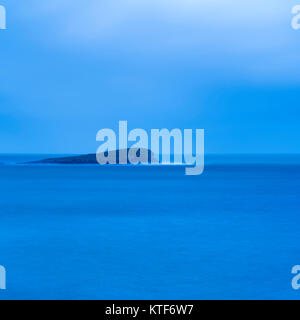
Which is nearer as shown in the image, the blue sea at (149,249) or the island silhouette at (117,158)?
the blue sea at (149,249)

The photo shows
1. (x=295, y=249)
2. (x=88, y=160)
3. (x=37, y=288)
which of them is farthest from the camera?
(x=88, y=160)

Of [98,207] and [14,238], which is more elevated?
[98,207]

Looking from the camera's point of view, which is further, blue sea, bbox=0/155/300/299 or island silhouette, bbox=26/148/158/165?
island silhouette, bbox=26/148/158/165

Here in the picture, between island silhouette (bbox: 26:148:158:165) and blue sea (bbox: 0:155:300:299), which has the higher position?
island silhouette (bbox: 26:148:158:165)

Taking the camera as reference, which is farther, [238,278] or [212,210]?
[212,210]

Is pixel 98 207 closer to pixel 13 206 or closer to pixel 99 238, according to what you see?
pixel 13 206

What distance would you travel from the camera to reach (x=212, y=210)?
1357 cm

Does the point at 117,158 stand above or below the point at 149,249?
above

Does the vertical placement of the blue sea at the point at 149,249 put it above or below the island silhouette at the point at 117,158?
below

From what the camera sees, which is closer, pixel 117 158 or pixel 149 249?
pixel 149 249
